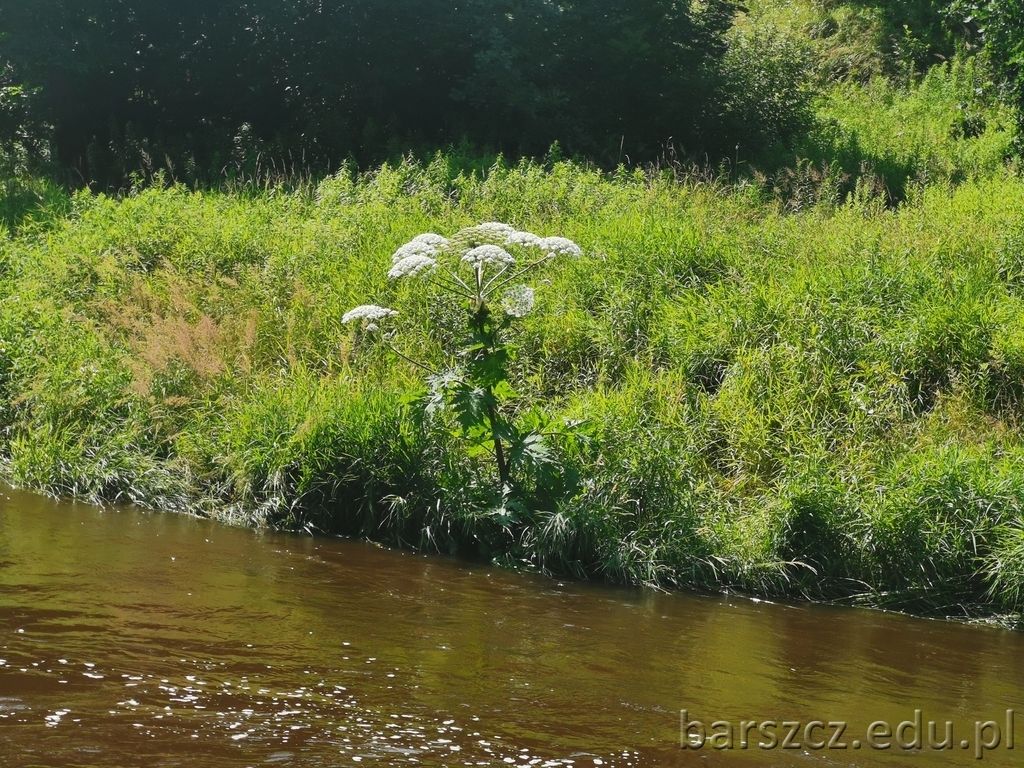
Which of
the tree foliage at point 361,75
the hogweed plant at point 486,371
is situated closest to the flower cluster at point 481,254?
the hogweed plant at point 486,371

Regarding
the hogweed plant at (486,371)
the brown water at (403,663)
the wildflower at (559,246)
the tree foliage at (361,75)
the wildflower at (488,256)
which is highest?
the tree foliage at (361,75)

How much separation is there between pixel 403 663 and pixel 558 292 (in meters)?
6.24

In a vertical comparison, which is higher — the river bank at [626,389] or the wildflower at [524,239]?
the wildflower at [524,239]

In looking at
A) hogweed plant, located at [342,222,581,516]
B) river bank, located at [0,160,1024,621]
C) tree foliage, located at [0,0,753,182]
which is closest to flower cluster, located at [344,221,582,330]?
hogweed plant, located at [342,222,581,516]

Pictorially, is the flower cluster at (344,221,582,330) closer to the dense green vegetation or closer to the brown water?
the dense green vegetation

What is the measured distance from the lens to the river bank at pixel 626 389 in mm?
8273

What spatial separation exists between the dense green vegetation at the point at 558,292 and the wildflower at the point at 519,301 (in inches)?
24.5

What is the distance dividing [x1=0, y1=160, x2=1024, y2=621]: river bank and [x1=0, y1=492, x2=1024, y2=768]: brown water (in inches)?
19.9

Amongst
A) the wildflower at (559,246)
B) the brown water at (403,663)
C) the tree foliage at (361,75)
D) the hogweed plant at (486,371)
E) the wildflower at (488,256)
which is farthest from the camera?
the tree foliage at (361,75)

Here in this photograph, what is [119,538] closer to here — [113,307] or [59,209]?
[113,307]

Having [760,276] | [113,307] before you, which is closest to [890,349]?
[760,276]

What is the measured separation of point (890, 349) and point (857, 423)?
0.98 metres

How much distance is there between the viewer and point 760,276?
1141cm

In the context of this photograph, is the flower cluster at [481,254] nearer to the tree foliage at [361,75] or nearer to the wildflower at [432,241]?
the wildflower at [432,241]
